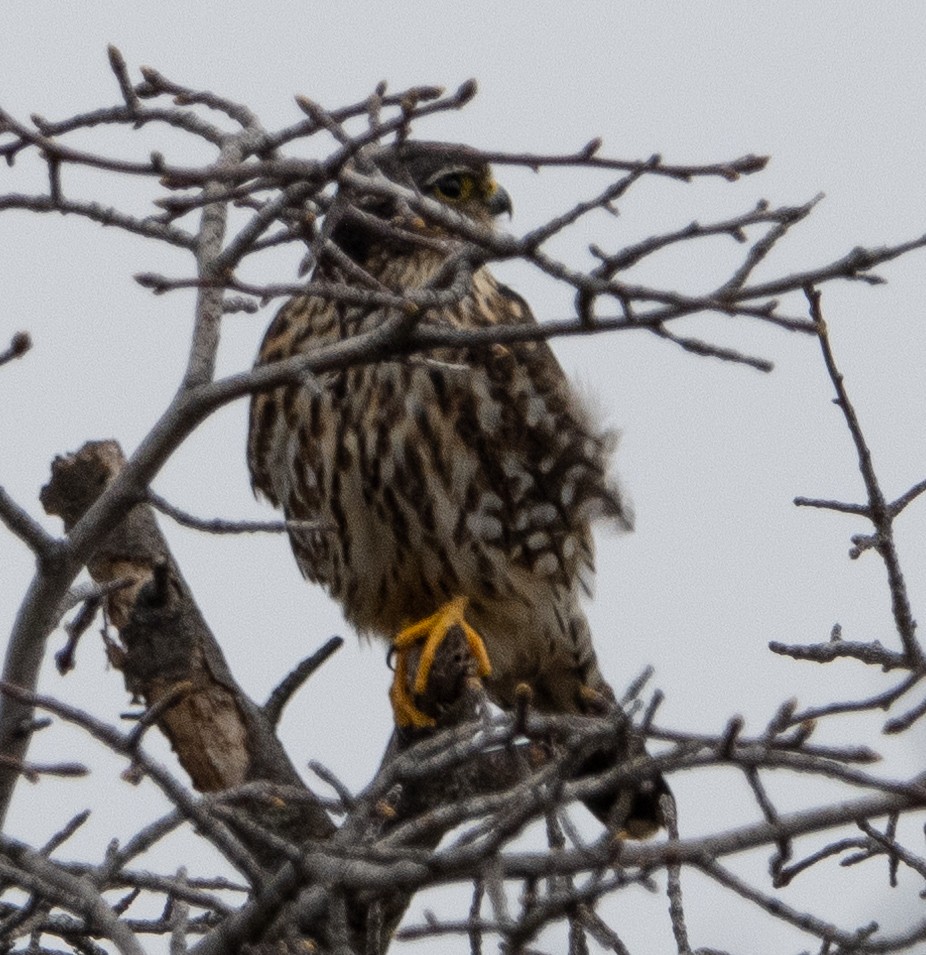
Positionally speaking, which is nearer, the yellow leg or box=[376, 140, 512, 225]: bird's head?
the yellow leg

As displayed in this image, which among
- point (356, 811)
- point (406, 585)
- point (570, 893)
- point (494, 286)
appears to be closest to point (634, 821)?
point (406, 585)

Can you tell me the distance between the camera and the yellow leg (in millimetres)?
4156

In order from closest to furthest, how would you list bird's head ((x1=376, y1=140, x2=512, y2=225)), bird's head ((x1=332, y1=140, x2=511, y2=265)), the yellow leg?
the yellow leg → bird's head ((x1=332, y1=140, x2=511, y2=265)) → bird's head ((x1=376, y1=140, x2=512, y2=225))

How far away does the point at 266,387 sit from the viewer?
7.75 feet

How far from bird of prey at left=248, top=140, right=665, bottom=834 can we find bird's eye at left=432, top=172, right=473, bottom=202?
29 centimetres

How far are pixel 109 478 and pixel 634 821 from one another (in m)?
1.71

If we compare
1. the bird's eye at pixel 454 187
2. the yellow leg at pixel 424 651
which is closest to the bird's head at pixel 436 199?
the bird's eye at pixel 454 187

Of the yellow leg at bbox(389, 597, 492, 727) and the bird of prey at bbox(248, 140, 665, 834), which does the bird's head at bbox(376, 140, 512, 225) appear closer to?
the bird of prey at bbox(248, 140, 665, 834)

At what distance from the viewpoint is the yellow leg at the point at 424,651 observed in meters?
4.16

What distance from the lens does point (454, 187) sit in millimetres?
4832

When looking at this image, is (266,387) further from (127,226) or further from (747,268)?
(747,268)

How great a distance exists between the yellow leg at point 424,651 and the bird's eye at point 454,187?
1137mm

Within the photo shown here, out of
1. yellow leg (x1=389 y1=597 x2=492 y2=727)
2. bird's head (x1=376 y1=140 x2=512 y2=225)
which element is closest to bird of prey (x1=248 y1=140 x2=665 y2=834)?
yellow leg (x1=389 y1=597 x2=492 y2=727)

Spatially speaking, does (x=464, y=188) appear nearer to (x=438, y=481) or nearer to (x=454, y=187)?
(x=454, y=187)
